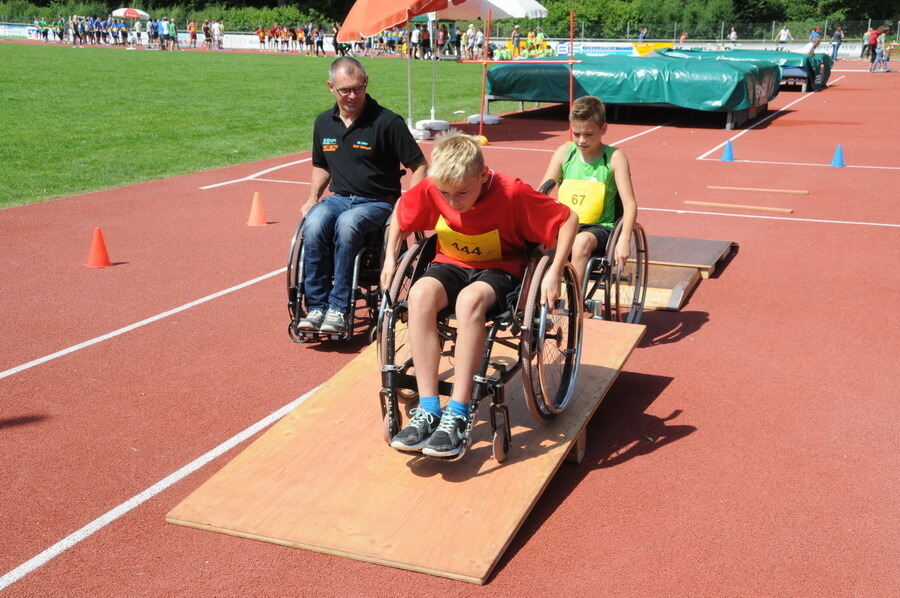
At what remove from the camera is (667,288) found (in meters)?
6.87

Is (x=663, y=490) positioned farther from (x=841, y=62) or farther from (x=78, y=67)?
(x=841, y=62)

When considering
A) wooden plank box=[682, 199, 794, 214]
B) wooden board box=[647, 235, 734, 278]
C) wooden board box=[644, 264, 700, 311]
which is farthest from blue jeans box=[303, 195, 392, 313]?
wooden plank box=[682, 199, 794, 214]

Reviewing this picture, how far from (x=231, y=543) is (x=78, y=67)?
3473cm

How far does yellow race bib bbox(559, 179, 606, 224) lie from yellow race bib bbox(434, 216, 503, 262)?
1.69 meters

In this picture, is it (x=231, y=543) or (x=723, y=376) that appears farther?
(x=723, y=376)

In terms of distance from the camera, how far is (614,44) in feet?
179

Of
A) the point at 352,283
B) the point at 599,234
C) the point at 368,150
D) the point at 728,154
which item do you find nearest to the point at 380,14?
the point at 728,154

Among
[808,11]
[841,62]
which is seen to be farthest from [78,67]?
[808,11]

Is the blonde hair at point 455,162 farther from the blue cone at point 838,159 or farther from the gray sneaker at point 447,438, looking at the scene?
the blue cone at point 838,159

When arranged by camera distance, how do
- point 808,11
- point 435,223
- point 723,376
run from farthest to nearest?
point 808,11, point 723,376, point 435,223

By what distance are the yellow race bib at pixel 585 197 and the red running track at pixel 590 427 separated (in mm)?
936

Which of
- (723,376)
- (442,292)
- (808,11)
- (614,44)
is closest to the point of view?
(442,292)

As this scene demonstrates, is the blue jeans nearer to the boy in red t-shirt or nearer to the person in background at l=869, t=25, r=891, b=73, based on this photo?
the boy in red t-shirt

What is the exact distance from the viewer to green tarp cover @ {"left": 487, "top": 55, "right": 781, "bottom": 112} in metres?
18.4
